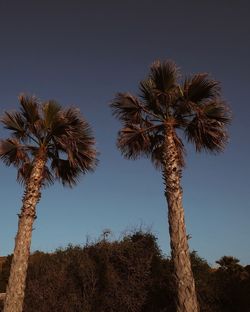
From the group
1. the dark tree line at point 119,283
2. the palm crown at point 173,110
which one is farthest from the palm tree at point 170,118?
the dark tree line at point 119,283

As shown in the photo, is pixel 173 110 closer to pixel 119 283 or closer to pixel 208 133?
pixel 208 133

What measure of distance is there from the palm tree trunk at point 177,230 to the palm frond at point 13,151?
5731 mm

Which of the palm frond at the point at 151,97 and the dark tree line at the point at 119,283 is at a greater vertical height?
the palm frond at the point at 151,97

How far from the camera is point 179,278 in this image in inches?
464

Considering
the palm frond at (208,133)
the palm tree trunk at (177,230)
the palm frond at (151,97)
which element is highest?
the palm frond at (151,97)

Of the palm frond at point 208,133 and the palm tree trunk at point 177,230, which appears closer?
the palm tree trunk at point 177,230

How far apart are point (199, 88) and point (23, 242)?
8.16 m

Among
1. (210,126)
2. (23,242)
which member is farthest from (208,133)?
(23,242)

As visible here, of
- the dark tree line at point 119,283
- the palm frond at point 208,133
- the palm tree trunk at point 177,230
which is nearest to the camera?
the palm tree trunk at point 177,230

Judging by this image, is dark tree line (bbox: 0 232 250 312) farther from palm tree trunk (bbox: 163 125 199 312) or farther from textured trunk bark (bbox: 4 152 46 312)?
palm tree trunk (bbox: 163 125 199 312)

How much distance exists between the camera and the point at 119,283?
18375mm

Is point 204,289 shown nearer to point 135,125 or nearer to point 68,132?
point 135,125

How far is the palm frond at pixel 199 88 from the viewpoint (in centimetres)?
1488

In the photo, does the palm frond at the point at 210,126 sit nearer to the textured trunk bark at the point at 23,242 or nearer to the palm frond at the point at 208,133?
the palm frond at the point at 208,133
